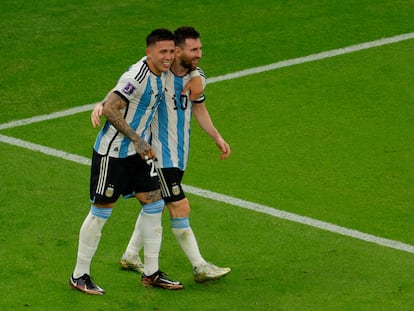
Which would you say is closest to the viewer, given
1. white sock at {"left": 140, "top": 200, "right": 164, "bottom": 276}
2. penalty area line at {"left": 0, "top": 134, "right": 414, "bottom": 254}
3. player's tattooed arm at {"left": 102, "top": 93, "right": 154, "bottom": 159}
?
player's tattooed arm at {"left": 102, "top": 93, "right": 154, "bottom": 159}

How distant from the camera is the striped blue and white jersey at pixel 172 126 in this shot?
32.1ft

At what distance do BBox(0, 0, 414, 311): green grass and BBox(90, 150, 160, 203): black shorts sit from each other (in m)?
0.82

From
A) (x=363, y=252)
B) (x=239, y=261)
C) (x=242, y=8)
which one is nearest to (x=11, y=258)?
(x=239, y=261)

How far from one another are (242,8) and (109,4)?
6.81 ft

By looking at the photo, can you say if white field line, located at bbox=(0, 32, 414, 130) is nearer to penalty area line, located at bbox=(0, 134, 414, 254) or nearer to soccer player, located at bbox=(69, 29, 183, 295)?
penalty area line, located at bbox=(0, 134, 414, 254)

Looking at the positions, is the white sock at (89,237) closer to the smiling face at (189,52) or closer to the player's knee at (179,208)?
the player's knee at (179,208)

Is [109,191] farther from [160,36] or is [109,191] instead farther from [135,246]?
[160,36]

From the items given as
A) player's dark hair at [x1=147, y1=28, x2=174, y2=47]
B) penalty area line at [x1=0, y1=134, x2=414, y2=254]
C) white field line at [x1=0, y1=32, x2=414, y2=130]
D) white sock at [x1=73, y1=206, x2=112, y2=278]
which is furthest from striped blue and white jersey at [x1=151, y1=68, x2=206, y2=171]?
white field line at [x1=0, y1=32, x2=414, y2=130]

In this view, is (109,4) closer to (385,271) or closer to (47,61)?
(47,61)

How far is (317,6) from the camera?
1817 centimetres

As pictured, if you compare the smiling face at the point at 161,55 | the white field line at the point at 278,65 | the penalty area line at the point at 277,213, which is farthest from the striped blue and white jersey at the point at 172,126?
the white field line at the point at 278,65

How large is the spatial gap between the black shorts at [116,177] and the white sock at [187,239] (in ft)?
1.46

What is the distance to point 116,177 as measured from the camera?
9.50 meters

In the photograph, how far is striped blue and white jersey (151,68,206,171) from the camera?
9.77 metres
